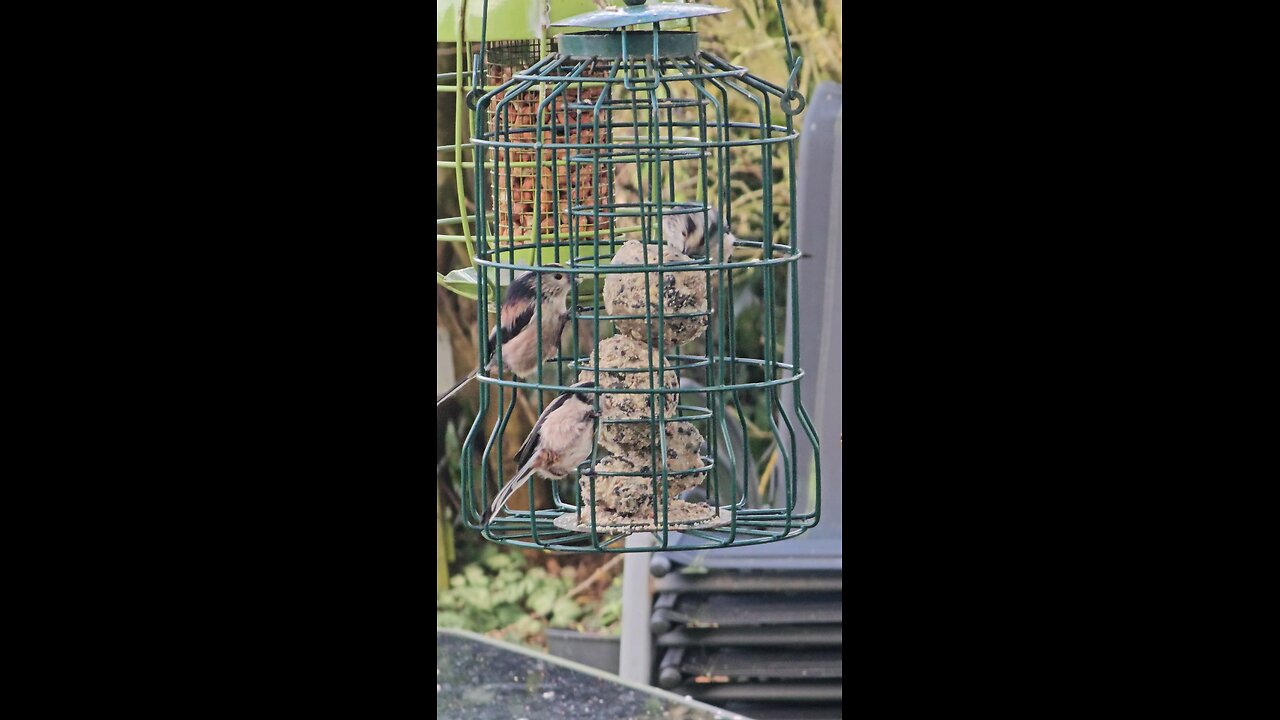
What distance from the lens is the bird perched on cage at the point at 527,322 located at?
256 cm

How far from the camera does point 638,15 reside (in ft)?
7.42

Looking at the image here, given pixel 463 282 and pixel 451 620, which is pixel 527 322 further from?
pixel 451 620

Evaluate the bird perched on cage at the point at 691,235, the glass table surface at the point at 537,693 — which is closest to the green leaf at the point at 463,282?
the bird perched on cage at the point at 691,235

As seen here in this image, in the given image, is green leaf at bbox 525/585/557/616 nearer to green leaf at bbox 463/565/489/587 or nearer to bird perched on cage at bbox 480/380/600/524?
green leaf at bbox 463/565/489/587

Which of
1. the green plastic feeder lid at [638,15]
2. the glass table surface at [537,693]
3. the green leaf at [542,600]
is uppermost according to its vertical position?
the green plastic feeder lid at [638,15]

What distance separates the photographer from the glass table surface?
3465 mm

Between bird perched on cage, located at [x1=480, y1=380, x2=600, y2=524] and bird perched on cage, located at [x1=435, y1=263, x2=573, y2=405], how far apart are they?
16 cm

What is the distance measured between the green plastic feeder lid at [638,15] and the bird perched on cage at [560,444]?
1.77ft

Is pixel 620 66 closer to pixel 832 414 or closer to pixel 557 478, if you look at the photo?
pixel 557 478

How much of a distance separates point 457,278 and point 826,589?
157cm

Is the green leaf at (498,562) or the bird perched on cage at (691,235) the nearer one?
the bird perched on cage at (691,235)

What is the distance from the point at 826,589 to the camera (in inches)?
157

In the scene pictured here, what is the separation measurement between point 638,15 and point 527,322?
1.92 feet

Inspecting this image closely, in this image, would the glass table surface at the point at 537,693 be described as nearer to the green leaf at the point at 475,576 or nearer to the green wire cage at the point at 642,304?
the green wire cage at the point at 642,304
